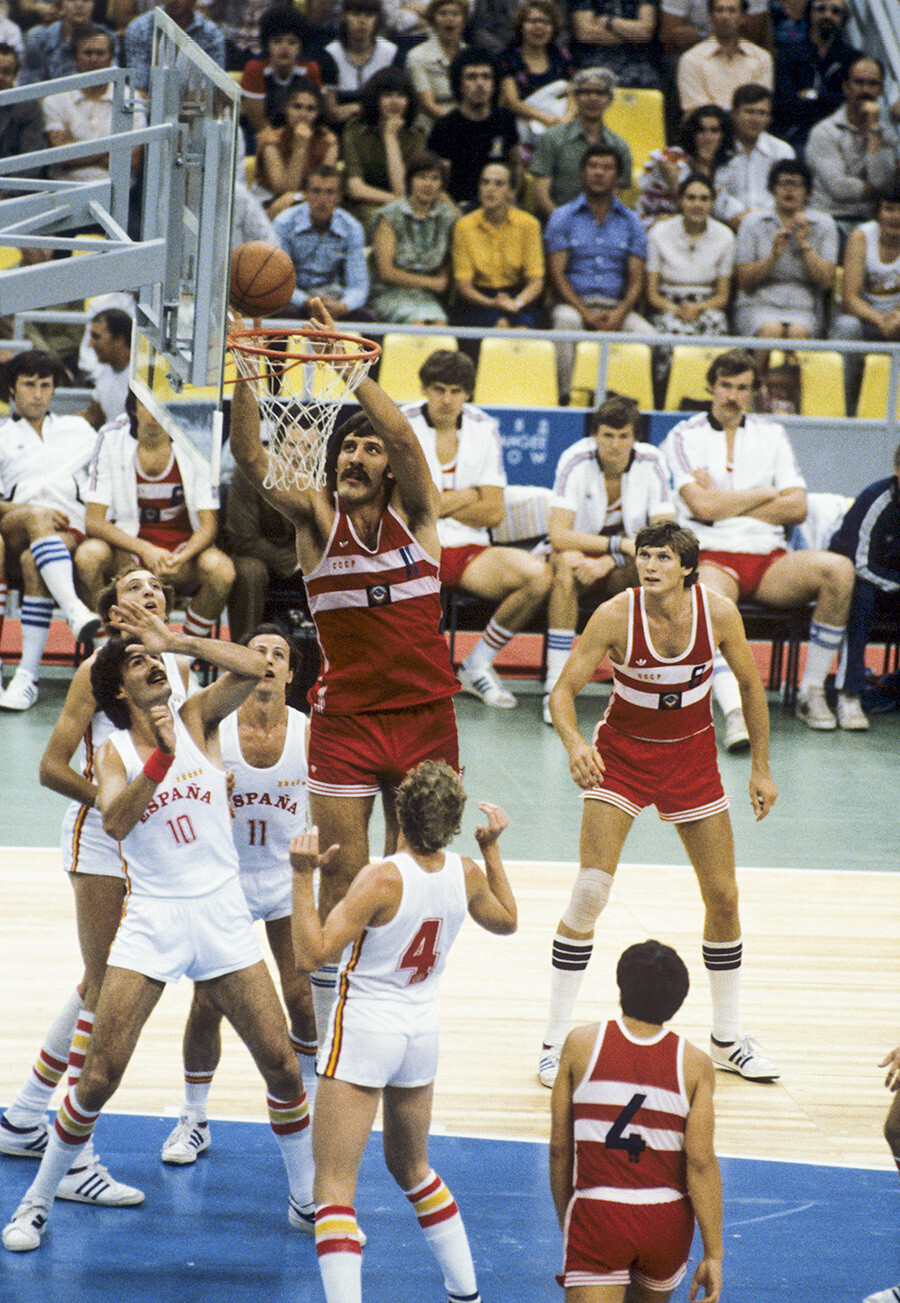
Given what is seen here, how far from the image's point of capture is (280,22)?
1229 cm

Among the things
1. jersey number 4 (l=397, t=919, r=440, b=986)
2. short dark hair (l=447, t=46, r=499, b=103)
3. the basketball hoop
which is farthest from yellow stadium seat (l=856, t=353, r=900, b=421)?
jersey number 4 (l=397, t=919, r=440, b=986)

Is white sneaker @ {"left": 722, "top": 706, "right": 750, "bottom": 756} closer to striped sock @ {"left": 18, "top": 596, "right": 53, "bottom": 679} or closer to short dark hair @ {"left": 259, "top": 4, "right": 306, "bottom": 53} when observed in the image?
striped sock @ {"left": 18, "top": 596, "right": 53, "bottom": 679}

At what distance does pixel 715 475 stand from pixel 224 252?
18.3ft

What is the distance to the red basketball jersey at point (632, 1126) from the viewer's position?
3.31 metres

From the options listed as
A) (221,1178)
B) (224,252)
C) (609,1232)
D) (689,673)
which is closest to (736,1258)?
(609,1232)

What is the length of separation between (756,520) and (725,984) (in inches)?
187

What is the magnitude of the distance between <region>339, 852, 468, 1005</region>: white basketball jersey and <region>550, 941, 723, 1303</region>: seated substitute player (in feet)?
1.55

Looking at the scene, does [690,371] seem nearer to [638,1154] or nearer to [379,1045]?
[379,1045]

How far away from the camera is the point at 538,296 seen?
37.2ft

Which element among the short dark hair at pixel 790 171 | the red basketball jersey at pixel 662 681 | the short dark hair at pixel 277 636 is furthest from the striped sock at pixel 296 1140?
the short dark hair at pixel 790 171

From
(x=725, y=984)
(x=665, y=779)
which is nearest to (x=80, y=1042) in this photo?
(x=665, y=779)

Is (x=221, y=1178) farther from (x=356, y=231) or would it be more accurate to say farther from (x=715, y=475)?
(x=356, y=231)

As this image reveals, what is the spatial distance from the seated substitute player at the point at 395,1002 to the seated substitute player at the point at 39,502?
5.67m

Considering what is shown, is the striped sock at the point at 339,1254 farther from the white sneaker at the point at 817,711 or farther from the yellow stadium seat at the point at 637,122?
the yellow stadium seat at the point at 637,122
